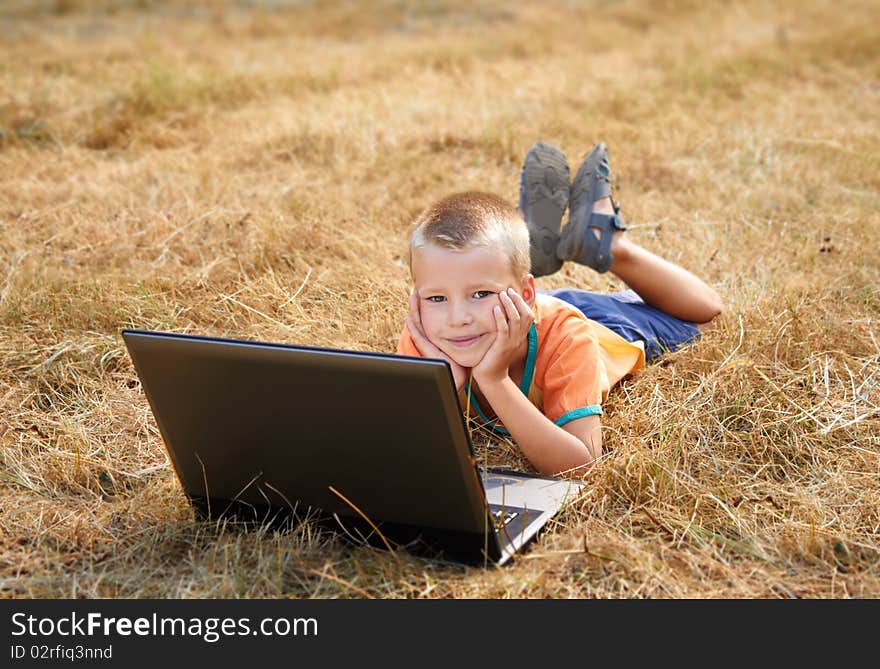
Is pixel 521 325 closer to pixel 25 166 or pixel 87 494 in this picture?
pixel 87 494

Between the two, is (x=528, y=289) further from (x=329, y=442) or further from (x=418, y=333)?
(x=329, y=442)

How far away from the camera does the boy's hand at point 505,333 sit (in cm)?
210

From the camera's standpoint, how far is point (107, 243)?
3.86m

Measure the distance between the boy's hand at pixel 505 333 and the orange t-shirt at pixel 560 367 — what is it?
0.25 metres

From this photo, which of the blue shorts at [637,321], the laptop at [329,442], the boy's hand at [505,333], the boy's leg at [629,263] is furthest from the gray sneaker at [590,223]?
the laptop at [329,442]

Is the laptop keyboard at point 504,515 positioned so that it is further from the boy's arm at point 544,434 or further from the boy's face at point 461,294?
the boy's face at point 461,294

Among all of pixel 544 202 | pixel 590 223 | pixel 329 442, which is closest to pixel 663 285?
pixel 590 223

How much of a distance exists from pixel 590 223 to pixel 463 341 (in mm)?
1086

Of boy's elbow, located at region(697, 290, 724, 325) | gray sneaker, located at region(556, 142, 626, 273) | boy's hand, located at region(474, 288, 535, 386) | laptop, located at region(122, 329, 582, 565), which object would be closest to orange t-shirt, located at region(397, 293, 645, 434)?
boy's hand, located at region(474, 288, 535, 386)

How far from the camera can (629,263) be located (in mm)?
3127

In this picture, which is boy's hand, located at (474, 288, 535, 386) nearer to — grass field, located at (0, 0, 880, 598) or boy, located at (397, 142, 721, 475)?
boy, located at (397, 142, 721, 475)

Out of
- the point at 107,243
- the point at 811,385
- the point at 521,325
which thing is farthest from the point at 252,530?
the point at 107,243

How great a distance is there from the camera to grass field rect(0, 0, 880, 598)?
1.97 metres
